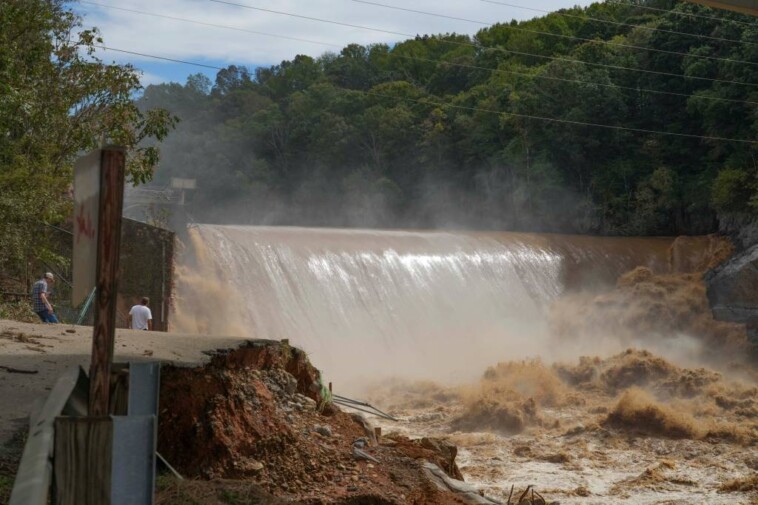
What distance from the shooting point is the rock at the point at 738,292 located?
1088 inches

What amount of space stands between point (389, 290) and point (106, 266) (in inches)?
897

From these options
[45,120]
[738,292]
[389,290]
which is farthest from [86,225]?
[738,292]

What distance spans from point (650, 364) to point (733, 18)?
2147 centimetres

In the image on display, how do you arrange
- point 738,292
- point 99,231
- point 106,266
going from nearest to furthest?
point 99,231, point 106,266, point 738,292

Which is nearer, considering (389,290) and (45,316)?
(45,316)

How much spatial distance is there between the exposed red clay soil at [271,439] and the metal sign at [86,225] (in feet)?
8.93

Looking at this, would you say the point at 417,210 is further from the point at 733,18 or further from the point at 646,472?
the point at 646,472

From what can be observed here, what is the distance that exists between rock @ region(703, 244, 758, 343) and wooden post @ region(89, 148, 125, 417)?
2553cm

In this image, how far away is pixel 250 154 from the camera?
64.9 meters

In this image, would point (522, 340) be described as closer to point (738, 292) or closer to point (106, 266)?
point (738, 292)

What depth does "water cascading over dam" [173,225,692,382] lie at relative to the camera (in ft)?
76.2

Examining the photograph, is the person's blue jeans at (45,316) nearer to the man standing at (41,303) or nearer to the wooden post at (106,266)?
the man standing at (41,303)

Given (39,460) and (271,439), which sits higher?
(271,439)

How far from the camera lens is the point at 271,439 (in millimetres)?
7094
